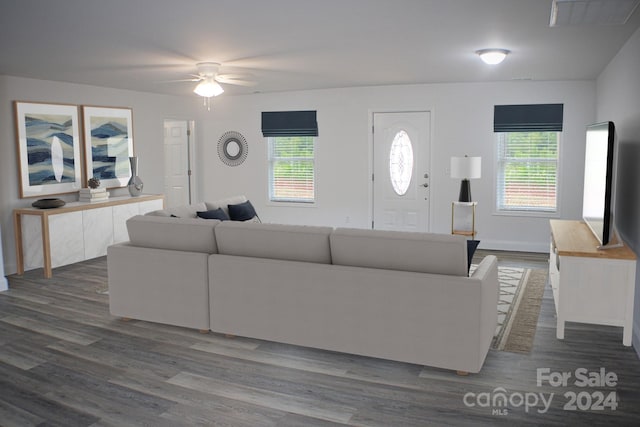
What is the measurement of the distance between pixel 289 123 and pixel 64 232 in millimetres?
3748

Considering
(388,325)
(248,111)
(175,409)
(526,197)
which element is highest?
(248,111)

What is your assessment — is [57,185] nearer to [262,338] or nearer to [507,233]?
[262,338]

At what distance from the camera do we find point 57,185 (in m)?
6.67

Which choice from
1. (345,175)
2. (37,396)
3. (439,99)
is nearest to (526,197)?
(439,99)

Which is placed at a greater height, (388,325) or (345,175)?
(345,175)

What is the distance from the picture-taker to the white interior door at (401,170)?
7719 mm

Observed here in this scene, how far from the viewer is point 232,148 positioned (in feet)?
29.3

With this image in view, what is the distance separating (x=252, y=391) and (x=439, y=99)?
5.51m

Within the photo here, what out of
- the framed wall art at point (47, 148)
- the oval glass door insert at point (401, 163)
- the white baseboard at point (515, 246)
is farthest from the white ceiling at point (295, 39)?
the white baseboard at point (515, 246)

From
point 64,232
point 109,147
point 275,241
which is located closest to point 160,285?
point 275,241

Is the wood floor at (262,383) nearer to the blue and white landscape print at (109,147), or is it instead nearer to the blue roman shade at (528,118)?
the blue and white landscape print at (109,147)

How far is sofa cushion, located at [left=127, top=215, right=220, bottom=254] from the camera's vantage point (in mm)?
4074

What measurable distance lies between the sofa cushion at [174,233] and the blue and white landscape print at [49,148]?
9.42 ft

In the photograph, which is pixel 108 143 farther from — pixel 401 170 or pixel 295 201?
pixel 401 170
